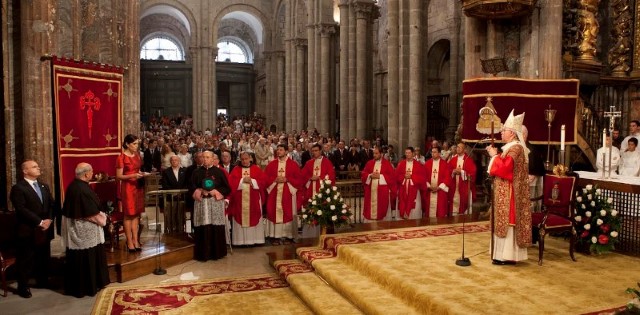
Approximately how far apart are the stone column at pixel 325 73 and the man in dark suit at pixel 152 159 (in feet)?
33.4

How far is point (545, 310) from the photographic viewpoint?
5.13m

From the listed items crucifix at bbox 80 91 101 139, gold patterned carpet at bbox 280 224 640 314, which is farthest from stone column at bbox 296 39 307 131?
gold patterned carpet at bbox 280 224 640 314

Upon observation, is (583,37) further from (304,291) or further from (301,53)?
(301,53)

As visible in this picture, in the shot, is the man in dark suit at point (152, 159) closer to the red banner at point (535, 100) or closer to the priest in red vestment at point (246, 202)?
the priest in red vestment at point (246, 202)

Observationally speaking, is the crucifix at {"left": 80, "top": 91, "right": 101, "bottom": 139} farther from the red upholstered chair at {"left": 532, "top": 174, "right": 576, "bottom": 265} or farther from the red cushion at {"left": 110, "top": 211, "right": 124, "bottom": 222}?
the red upholstered chair at {"left": 532, "top": 174, "right": 576, "bottom": 265}

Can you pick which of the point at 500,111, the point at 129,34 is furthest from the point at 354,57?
the point at 500,111

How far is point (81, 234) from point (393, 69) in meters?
11.9

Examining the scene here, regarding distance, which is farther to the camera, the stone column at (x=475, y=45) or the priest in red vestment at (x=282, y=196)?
the stone column at (x=475, y=45)

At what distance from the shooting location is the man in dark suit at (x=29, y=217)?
23.2ft

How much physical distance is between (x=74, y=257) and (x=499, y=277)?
17.7ft

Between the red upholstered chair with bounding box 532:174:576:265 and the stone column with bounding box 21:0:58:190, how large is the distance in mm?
7243

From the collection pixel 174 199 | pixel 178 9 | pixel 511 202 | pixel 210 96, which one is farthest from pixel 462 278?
pixel 178 9

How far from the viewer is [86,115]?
321 inches

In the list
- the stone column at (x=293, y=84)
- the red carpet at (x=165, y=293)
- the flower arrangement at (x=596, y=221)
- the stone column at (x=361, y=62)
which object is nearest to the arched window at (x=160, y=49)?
the stone column at (x=293, y=84)
